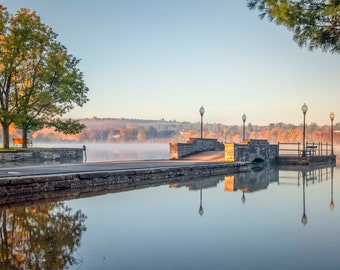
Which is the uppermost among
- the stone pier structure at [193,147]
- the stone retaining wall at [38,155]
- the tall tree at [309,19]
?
the tall tree at [309,19]

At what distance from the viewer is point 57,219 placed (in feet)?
32.0

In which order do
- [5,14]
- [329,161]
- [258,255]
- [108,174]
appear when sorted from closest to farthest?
[258,255], [108,174], [5,14], [329,161]

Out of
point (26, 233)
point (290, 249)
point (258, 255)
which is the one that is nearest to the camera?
point (258, 255)

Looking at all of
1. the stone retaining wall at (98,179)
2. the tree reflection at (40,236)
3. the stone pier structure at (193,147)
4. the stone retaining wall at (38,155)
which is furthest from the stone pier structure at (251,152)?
the tree reflection at (40,236)

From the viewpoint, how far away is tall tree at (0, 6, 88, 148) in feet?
104

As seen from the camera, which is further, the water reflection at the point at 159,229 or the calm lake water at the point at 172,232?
the water reflection at the point at 159,229

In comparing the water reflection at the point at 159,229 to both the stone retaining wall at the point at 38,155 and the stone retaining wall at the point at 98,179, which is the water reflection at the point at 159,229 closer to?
the stone retaining wall at the point at 98,179

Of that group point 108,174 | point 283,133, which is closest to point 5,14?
point 108,174

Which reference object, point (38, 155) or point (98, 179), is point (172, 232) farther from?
point (38, 155)

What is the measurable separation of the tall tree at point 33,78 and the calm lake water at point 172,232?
21106mm

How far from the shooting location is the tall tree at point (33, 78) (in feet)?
104

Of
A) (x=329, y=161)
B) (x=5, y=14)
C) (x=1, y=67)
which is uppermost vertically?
(x=5, y=14)

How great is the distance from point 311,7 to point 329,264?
5.34 m

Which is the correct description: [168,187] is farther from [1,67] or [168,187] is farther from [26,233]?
[1,67]
